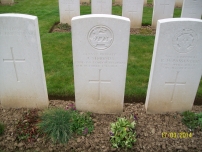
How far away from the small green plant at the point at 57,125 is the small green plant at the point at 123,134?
2.35 feet

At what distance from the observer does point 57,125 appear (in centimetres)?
329

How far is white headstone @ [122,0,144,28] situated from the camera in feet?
25.7

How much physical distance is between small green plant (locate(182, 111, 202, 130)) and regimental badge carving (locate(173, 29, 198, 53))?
119cm

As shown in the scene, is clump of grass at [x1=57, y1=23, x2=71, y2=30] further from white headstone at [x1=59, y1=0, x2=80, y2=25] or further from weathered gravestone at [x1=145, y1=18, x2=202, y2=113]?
weathered gravestone at [x1=145, y1=18, x2=202, y2=113]

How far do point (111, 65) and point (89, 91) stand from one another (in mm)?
667

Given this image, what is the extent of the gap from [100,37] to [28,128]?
1.94 m

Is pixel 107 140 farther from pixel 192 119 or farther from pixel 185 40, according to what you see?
pixel 185 40

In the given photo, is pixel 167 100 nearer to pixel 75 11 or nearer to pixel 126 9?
pixel 126 9

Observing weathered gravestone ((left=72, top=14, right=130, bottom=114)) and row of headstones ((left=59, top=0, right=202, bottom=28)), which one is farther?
row of headstones ((left=59, top=0, right=202, bottom=28))

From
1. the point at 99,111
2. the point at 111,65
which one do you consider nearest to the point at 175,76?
the point at 111,65

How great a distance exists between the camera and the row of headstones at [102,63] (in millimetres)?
3152
